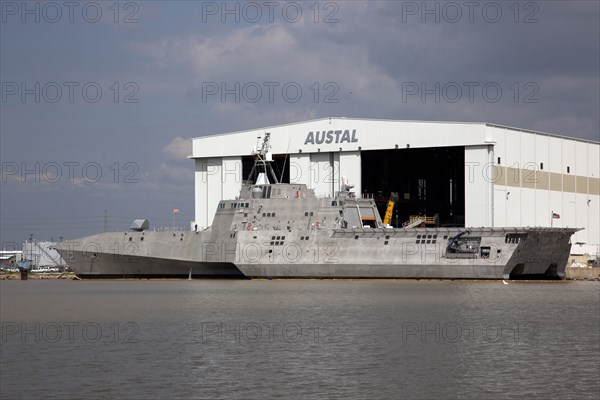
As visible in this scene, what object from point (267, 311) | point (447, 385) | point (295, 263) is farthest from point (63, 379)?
point (295, 263)

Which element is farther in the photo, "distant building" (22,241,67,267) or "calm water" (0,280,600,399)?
"distant building" (22,241,67,267)

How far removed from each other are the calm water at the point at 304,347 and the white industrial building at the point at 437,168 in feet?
66.0

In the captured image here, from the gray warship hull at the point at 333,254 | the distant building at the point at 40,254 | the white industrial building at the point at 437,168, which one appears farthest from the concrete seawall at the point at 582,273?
the distant building at the point at 40,254

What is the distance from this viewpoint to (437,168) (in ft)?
242

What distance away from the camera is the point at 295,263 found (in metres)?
57.2

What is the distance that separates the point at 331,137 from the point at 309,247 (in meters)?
12.2

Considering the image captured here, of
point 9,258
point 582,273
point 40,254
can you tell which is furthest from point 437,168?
point 9,258

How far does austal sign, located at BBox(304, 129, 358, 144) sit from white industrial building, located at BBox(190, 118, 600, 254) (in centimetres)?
7

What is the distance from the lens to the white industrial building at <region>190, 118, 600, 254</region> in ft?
200

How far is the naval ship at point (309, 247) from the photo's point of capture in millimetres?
53062

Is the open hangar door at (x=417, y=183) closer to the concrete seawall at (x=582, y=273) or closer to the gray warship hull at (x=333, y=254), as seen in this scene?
the concrete seawall at (x=582, y=273)

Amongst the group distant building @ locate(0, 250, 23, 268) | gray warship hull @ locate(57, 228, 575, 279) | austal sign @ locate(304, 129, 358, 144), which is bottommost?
distant building @ locate(0, 250, 23, 268)

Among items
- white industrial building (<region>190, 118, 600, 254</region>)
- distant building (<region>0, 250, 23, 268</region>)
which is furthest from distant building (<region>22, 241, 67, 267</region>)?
white industrial building (<region>190, 118, 600, 254</region>)

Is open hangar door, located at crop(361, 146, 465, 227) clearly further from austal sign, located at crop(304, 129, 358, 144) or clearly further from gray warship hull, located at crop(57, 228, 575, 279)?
gray warship hull, located at crop(57, 228, 575, 279)
